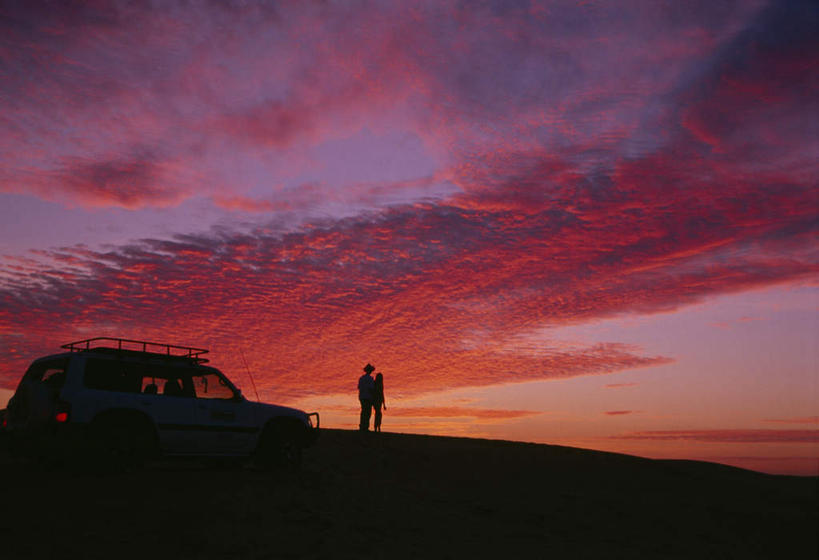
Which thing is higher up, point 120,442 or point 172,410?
point 172,410

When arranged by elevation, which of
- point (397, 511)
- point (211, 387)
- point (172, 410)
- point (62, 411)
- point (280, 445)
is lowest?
point (397, 511)

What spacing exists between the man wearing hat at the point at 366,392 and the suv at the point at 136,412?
7073 mm

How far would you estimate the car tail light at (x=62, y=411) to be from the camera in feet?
35.0

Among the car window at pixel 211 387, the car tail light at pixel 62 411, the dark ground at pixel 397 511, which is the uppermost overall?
the car window at pixel 211 387

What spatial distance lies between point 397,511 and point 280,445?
3418 millimetres

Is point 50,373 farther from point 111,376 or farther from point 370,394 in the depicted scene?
point 370,394

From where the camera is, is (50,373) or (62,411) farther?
(50,373)

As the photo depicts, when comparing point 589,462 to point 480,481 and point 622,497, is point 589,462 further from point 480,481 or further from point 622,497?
point 480,481

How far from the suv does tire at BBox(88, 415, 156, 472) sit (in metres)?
0.02

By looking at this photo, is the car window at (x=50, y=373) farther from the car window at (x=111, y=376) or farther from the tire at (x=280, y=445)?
the tire at (x=280, y=445)

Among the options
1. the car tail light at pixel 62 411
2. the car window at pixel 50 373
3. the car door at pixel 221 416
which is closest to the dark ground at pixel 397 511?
the car door at pixel 221 416

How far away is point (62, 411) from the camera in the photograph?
35.1 ft

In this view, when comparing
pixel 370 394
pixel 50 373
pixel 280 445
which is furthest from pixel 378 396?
pixel 50 373

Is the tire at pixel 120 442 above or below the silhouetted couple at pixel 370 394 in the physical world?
below
